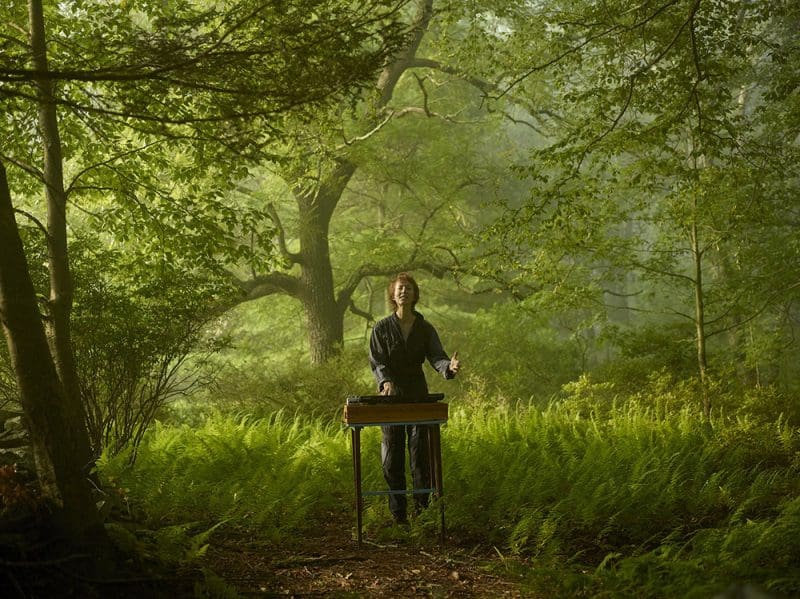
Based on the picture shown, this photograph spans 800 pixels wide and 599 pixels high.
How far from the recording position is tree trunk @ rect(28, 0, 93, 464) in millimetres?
6857

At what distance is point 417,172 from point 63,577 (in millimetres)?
14724

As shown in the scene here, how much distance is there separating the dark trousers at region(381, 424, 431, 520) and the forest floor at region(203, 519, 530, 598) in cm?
44

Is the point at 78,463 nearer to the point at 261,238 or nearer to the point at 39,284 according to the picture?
the point at 39,284

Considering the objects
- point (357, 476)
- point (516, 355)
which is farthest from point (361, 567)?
point (516, 355)

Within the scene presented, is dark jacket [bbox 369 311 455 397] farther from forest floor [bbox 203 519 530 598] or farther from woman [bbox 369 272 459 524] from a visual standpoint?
forest floor [bbox 203 519 530 598]

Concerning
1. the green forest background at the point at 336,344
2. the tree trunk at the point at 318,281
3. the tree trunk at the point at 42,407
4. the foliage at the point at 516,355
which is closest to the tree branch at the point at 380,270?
the tree trunk at the point at 318,281

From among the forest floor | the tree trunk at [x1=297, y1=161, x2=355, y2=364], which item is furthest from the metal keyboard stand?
the tree trunk at [x1=297, y1=161, x2=355, y2=364]

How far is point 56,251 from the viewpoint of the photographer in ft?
23.7

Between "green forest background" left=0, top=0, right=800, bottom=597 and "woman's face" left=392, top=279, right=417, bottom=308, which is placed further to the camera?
"woman's face" left=392, top=279, right=417, bottom=308

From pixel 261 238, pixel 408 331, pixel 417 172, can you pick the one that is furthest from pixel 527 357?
pixel 408 331

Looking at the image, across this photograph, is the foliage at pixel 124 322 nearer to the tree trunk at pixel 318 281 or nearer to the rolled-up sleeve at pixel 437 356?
the rolled-up sleeve at pixel 437 356

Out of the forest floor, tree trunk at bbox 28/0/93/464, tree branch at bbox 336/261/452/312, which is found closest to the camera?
the forest floor

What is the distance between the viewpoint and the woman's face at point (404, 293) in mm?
6953

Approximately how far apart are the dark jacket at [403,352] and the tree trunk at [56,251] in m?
2.60
